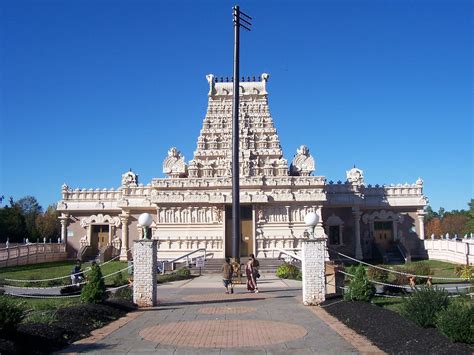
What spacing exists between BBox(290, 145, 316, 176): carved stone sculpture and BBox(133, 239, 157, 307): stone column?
2925 cm

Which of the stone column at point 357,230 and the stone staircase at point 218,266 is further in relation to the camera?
the stone column at point 357,230

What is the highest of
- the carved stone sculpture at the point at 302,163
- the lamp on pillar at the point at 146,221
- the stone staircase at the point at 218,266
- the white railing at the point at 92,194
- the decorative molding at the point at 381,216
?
the carved stone sculpture at the point at 302,163

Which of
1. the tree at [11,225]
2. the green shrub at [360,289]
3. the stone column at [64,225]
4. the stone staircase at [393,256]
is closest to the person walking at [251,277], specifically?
the green shrub at [360,289]

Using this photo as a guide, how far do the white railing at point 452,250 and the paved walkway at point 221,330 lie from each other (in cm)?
2092

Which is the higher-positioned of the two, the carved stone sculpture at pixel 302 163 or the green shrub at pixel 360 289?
the carved stone sculpture at pixel 302 163

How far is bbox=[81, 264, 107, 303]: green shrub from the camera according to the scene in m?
15.2

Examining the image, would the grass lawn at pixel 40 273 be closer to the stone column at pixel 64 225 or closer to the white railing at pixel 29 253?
the white railing at pixel 29 253

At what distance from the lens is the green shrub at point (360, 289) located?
15656 mm

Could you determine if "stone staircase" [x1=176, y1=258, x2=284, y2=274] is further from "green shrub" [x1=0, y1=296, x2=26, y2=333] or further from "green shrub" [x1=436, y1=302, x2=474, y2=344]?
"green shrub" [x1=436, y1=302, x2=474, y2=344]

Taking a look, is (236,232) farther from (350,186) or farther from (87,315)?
(350,186)

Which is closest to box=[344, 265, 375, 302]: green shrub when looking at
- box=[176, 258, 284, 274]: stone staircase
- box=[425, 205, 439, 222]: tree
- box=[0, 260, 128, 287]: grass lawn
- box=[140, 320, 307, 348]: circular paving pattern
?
box=[140, 320, 307, 348]: circular paving pattern

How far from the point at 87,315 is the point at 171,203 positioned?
27.5 metres

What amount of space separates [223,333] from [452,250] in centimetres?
3162

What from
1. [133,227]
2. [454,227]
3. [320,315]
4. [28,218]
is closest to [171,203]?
[133,227]
